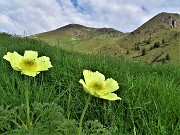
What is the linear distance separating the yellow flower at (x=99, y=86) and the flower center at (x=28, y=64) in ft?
1.53

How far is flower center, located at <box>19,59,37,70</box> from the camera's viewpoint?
8.57 feet

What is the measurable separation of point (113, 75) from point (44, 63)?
387 centimetres

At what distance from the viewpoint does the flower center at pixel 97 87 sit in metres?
2.26

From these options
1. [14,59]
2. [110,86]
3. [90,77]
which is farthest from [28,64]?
[110,86]

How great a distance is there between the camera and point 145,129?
4.52 meters

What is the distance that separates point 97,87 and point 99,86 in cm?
3

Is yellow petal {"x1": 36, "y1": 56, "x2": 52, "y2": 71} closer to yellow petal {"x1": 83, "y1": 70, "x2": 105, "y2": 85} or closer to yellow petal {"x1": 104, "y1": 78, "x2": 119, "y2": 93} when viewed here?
yellow petal {"x1": 83, "y1": 70, "x2": 105, "y2": 85}

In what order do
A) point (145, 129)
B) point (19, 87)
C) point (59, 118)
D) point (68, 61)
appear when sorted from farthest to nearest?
point (68, 61)
point (19, 87)
point (145, 129)
point (59, 118)

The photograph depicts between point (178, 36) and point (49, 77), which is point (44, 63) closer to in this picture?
point (49, 77)

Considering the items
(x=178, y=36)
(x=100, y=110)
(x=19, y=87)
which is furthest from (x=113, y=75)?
(x=178, y=36)

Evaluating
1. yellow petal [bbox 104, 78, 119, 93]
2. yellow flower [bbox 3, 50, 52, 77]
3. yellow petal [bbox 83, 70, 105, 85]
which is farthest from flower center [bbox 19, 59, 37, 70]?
yellow petal [bbox 104, 78, 119, 93]

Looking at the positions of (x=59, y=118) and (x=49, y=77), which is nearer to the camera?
(x=59, y=118)

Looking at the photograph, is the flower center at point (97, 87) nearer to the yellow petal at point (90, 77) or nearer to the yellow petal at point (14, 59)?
the yellow petal at point (90, 77)

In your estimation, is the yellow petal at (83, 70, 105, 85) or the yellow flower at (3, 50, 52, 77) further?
the yellow flower at (3, 50, 52, 77)
